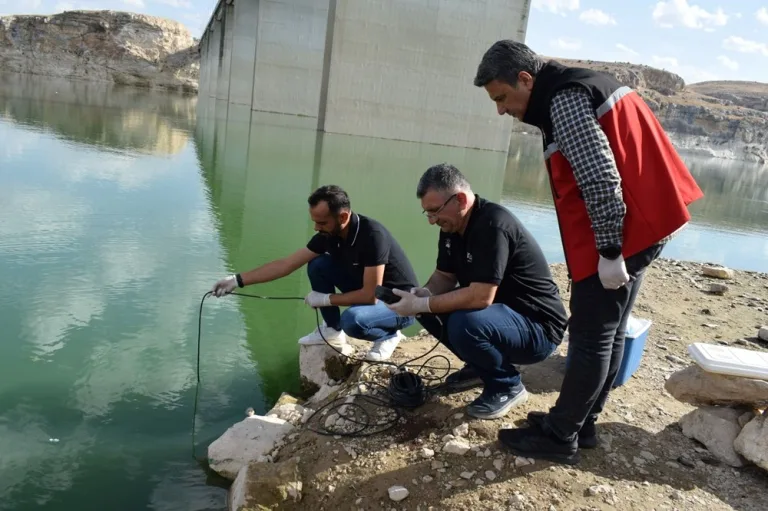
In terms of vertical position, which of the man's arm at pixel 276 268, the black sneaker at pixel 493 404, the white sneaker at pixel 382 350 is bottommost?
the white sneaker at pixel 382 350

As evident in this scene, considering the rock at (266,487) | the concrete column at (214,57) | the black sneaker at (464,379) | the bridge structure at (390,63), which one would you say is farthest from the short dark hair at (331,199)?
the concrete column at (214,57)

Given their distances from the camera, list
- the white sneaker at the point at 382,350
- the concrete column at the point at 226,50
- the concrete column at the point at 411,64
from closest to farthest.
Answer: the white sneaker at the point at 382,350 < the concrete column at the point at 411,64 < the concrete column at the point at 226,50

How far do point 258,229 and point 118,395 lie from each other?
12.7 feet

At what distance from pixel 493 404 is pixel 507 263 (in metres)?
0.64

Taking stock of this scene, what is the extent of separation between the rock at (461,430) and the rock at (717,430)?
1.04 meters

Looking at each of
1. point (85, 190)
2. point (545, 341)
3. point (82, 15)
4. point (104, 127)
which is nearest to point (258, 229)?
point (85, 190)

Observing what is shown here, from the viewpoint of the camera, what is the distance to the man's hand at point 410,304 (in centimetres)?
272

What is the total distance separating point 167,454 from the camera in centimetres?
284

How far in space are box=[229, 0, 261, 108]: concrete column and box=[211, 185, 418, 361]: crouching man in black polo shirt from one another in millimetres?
27009

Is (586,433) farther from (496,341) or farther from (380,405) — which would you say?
(380,405)

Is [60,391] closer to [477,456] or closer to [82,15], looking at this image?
[477,456]

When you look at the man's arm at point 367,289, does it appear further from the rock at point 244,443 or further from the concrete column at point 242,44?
the concrete column at point 242,44

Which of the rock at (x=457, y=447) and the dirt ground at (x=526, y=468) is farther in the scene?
the rock at (x=457, y=447)

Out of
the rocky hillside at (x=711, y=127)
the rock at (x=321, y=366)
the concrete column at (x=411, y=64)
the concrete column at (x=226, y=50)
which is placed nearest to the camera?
the rock at (x=321, y=366)
